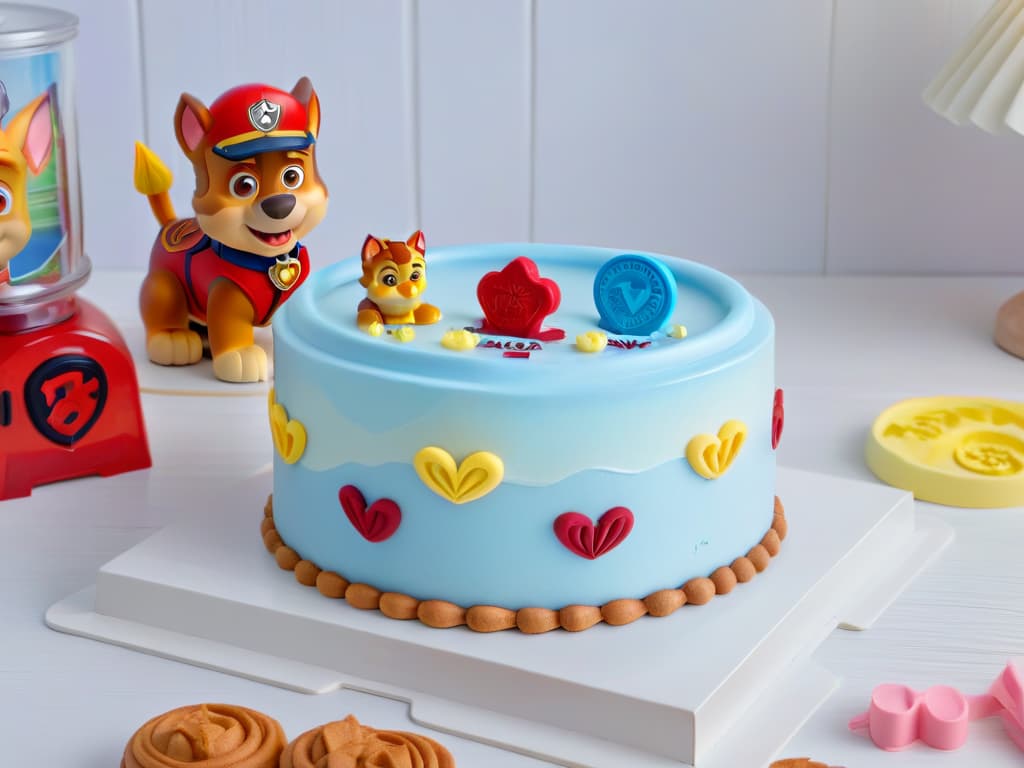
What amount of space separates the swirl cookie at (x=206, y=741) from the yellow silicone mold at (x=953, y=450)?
50 centimetres

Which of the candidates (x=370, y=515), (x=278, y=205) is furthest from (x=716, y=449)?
(x=278, y=205)

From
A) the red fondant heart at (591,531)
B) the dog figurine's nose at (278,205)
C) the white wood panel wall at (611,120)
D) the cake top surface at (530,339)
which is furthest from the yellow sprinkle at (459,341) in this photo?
the white wood panel wall at (611,120)

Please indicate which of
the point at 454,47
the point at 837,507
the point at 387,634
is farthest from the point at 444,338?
the point at 454,47

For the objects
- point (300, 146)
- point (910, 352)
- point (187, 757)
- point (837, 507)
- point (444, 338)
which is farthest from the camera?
point (910, 352)

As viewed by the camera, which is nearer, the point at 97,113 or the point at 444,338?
the point at 444,338

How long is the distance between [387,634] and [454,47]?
2.74ft

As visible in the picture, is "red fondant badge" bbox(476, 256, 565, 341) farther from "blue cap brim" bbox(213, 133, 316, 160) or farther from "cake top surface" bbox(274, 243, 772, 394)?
"blue cap brim" bbox(213, 133, 316, 160)

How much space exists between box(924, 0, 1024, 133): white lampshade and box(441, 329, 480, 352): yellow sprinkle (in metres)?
0.60

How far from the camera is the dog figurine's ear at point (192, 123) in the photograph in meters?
1.07

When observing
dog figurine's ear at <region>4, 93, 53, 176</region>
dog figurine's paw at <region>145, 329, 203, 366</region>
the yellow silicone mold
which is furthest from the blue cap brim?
the yellow silicone mold

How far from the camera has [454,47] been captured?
1474 mm

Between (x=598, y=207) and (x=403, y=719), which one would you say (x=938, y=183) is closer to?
(x=598, y=207)

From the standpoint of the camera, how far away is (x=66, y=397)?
1.03 metres

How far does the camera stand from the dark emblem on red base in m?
1.01
